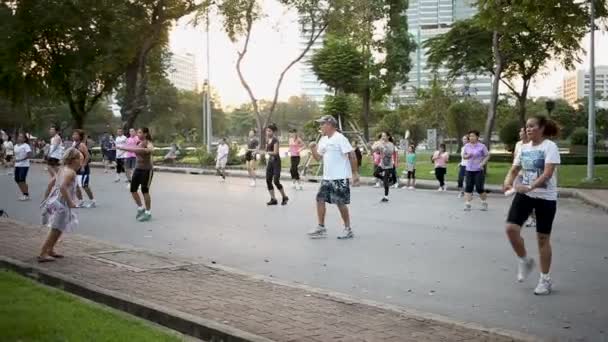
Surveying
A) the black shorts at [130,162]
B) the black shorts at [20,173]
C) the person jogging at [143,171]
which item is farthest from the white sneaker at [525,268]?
the black shorts at [130,162]

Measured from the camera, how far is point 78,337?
4871mm

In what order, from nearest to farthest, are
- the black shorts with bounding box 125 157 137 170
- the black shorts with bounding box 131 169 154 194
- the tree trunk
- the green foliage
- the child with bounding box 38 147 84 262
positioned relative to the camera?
the child with bounding box 38 147 84 262
the black shorts with bounding box 131 169 154 194
the black shorts with bounding box 125 157 137 170
the tree trunk
the green foliage

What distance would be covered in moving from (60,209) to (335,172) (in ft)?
13.3

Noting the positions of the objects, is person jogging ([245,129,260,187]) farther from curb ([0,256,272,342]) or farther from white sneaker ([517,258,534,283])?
white sneaker ([517,258,534,283])

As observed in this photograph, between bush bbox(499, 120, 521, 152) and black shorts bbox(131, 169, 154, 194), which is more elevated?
bush bbox(499, 120, 521, 152)

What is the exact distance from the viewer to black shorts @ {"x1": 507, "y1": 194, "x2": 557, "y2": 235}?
Result: 6781 mm

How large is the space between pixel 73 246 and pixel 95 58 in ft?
99.3

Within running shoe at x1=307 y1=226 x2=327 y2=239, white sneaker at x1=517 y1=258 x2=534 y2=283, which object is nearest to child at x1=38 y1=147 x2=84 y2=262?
running shoe at x1=307 y1=226 x2=327 y2=239

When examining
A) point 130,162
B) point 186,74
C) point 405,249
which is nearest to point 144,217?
point 405,249

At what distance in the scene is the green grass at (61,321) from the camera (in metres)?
4.89

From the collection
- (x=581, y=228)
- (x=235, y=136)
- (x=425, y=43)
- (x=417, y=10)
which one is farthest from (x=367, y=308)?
(x=235, y=136)

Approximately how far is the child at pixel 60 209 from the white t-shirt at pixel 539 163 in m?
5.14

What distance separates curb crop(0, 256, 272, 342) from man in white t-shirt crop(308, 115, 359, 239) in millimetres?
4457

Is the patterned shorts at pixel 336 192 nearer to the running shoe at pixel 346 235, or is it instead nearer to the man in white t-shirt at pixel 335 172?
the man in white t-shirt at pixel 335 172
